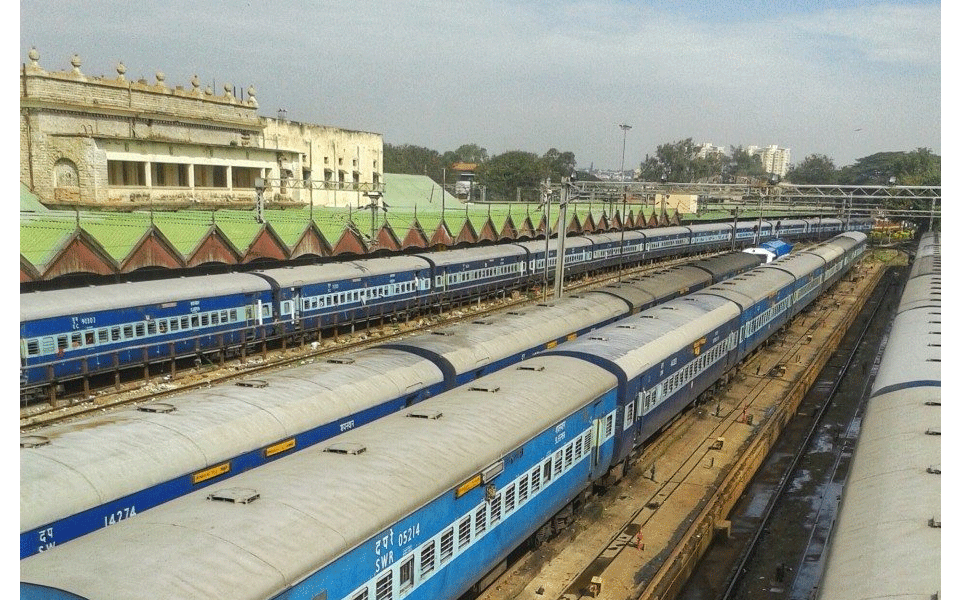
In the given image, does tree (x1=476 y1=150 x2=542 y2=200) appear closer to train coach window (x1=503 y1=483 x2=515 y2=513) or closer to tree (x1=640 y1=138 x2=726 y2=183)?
tree (x1=640 y1=138 x2=726 y2=183)

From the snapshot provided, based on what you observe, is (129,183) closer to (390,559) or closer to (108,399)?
(108,399)

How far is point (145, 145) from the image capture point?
47.5m

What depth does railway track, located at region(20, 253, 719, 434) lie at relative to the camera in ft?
80.3

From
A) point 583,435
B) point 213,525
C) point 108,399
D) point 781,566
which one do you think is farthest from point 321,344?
point 213,525

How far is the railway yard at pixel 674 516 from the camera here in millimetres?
15016

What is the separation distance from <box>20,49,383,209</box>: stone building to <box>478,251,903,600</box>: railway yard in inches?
997

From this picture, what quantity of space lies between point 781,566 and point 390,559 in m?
10.3

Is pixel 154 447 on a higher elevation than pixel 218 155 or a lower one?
lower

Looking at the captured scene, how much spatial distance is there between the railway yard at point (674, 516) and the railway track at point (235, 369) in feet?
41.3

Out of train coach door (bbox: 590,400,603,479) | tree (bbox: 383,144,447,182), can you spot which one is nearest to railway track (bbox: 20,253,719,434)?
train coach door (bbox: 590,400,603,479)

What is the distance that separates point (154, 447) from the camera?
1224cm

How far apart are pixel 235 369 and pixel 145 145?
24227mm

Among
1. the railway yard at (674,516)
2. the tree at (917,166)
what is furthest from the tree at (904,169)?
the railway yard at (674,516)

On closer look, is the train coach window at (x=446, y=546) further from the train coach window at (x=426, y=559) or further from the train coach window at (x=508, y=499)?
the train coach window at (x=508, y=499)
